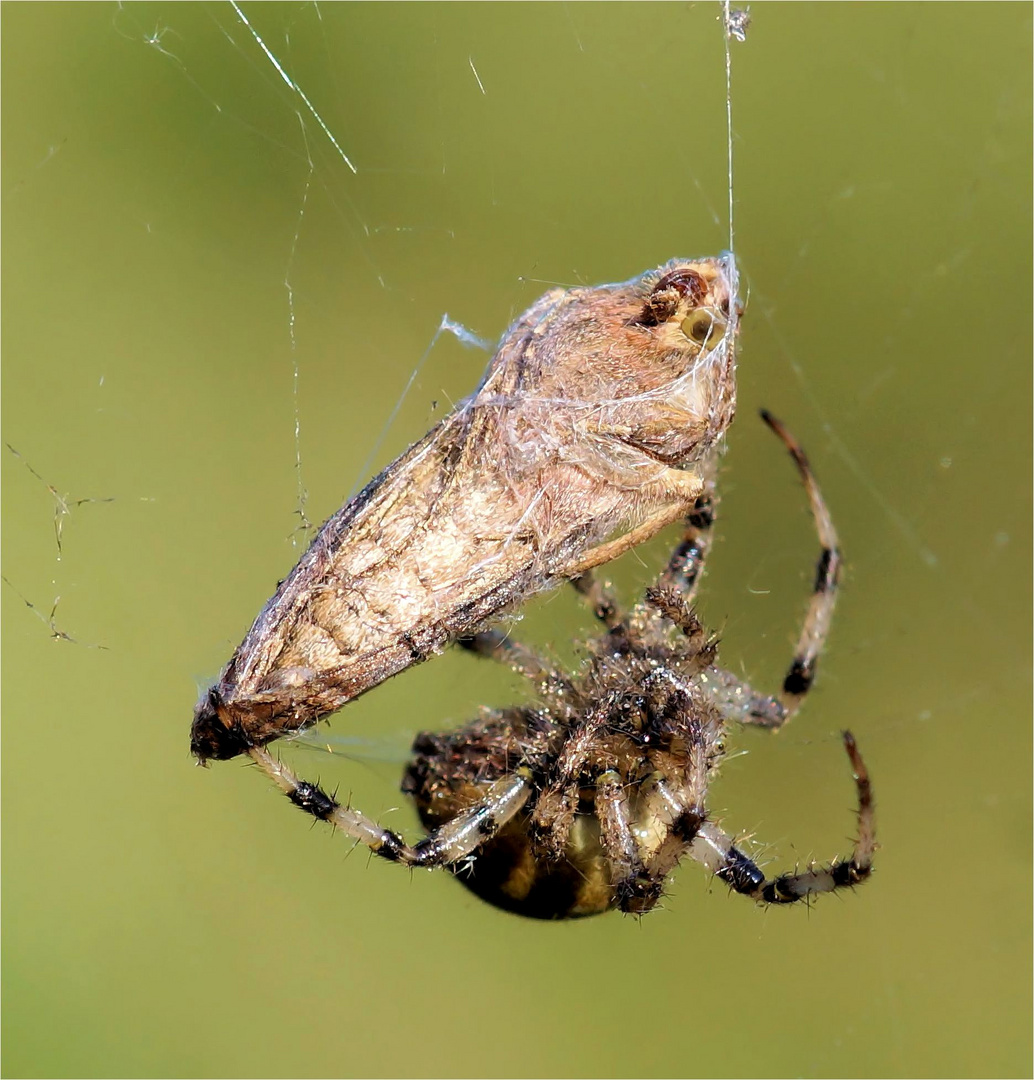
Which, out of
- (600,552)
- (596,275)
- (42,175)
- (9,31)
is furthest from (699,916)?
(9,31)

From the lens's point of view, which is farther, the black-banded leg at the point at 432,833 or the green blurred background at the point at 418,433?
the green blurred background at the point at 418,433

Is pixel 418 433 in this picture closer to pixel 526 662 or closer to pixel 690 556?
pixel 526 662

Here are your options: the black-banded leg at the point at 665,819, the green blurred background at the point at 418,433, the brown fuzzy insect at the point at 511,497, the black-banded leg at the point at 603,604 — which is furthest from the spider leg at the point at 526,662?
the brown fuzzy insect at the point at 511,497

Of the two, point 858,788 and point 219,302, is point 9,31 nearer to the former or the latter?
A: point 219,302

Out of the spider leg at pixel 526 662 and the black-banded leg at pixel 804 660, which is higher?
the black-banded leg at pixel 804 660

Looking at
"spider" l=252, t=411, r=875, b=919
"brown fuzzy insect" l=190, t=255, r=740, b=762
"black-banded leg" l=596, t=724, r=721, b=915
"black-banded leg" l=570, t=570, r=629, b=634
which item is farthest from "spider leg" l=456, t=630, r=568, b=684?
"brown fuzzy insect" l=190, t=255, r=740, b=762

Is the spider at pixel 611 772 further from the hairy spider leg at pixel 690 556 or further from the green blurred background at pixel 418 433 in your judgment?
the green blurred background at pixel 418 433

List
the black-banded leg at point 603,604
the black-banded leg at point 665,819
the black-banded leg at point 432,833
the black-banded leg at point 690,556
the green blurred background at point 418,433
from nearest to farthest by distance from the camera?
the black-banded leg at point 432,833 < the black-banded leg at point 665,819 < the black-banded leg at point 690,556 < the black-banded leg at point 603,604 < the green blurred background at point 418,433
